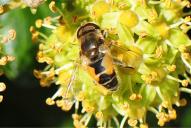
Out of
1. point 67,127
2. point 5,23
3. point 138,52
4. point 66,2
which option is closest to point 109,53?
point 138,52

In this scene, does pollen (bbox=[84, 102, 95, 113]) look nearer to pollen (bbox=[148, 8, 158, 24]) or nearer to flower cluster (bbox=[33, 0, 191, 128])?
flower cluster (bbox=[33, 0, 191, 128])

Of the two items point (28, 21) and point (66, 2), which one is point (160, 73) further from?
point (28, 21)

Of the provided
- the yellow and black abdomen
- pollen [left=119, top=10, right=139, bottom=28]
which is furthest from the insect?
pollen [left=119, top=10, right=139, bottom=28]

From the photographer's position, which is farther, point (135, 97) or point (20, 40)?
point (20, 40)

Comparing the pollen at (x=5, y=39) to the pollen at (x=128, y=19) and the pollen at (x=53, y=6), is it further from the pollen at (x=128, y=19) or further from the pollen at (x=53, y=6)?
the pollen at (x=128, y=19)

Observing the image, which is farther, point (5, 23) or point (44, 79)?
point (5, 23)

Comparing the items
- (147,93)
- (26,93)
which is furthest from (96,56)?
(26,93)

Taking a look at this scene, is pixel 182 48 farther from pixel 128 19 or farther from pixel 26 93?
pixel 26 93
